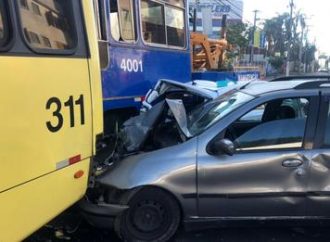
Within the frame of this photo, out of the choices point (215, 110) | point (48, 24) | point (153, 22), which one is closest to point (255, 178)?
point (215, 110)

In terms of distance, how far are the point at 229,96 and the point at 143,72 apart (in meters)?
2.87

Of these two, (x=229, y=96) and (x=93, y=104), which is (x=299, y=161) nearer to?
(x=229, y=96)

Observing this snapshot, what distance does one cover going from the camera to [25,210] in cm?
354

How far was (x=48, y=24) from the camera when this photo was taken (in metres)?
3.96

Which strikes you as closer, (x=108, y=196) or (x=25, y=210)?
(x=25, y=210)

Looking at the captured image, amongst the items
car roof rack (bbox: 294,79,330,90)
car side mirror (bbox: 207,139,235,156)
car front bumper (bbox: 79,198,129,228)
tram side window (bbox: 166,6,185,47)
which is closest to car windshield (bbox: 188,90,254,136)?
car side mirror (bbox: 207,139,235,156)

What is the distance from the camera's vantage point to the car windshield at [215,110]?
517 cm

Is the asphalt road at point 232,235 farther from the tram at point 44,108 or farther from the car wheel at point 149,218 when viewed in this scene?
the tram at point 44,108

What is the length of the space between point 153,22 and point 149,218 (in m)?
4.62

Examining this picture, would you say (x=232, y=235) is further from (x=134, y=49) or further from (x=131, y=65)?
(x=134, y=49)

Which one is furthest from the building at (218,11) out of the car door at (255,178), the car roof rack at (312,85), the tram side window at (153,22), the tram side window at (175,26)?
the car door at (255,178)

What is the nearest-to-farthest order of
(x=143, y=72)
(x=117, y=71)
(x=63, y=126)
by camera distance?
(x=63, y=126) < (x=117, y=71) < (x=143, y=72)

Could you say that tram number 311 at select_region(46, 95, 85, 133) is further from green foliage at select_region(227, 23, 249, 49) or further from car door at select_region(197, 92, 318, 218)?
green foliage at select_region(227, 23, 249, 49)

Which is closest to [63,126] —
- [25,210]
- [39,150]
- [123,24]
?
[39,150]
